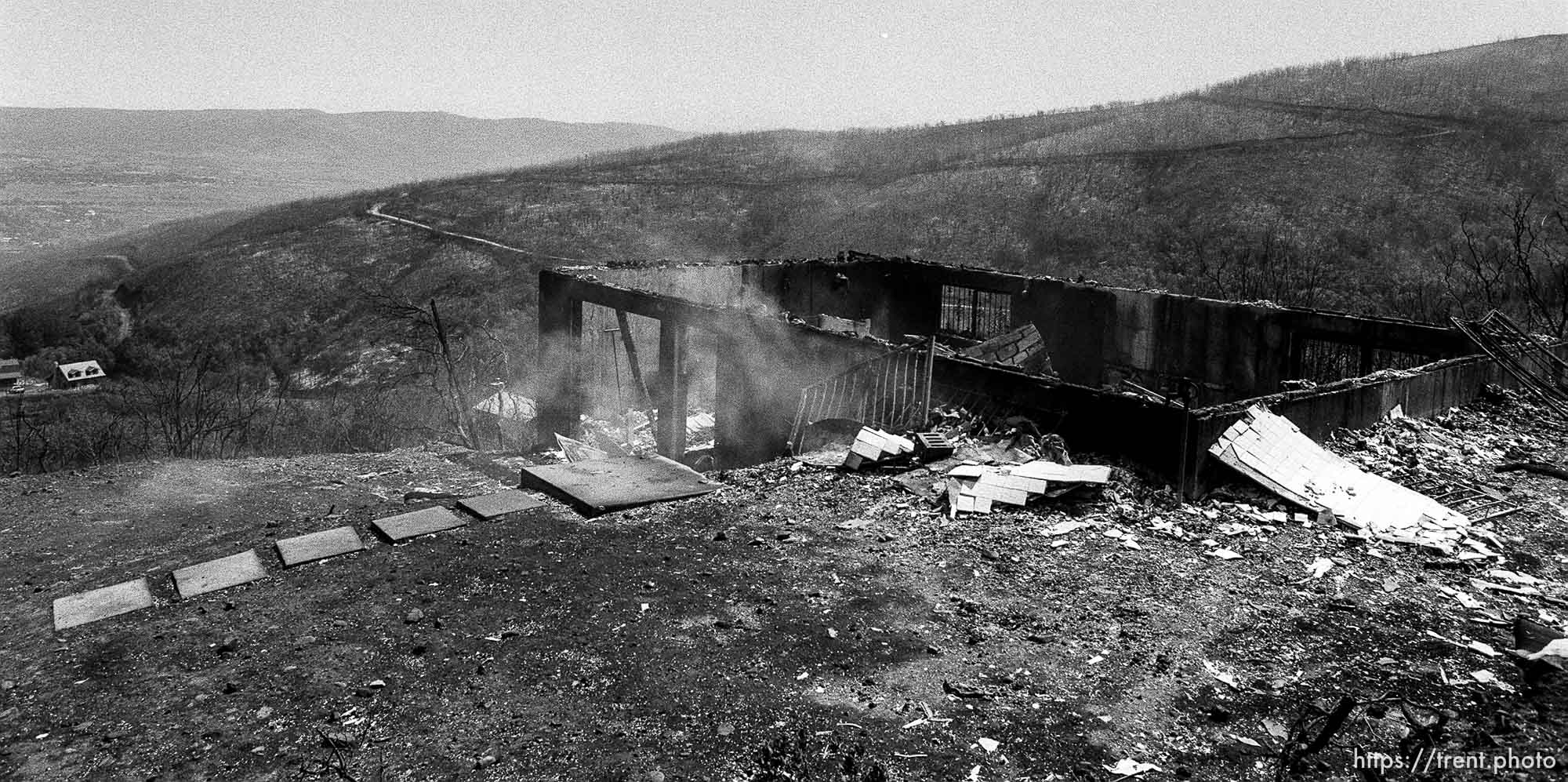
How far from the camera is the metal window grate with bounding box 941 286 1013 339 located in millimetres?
17953

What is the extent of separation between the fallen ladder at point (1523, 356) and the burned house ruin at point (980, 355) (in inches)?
8.0

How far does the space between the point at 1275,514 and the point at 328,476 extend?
9931 millimetres

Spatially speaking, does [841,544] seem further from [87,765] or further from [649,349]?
[649,349]

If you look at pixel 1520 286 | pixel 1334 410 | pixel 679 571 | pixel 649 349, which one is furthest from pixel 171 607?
pixel 1520 286

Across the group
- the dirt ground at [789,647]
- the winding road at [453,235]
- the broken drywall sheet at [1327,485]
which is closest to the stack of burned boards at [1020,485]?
the dirt ground at [789,647]

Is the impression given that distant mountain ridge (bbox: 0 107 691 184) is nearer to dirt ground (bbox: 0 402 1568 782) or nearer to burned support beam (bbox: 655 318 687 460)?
burned support beam (bbox: 655 318 687 460)

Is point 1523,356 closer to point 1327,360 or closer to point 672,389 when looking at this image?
point 1327,360

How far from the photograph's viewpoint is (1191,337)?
1493 centimetres

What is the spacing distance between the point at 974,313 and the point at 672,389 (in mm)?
5826

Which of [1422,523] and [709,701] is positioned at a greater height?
[1422,523]

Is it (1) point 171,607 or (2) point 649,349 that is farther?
(2) point 649,349

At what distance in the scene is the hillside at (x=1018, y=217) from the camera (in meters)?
36.7

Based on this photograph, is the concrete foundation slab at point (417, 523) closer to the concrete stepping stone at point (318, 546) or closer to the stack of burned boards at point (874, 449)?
the concrete stepping stone at point (318, 546)

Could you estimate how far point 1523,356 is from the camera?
12.5m
